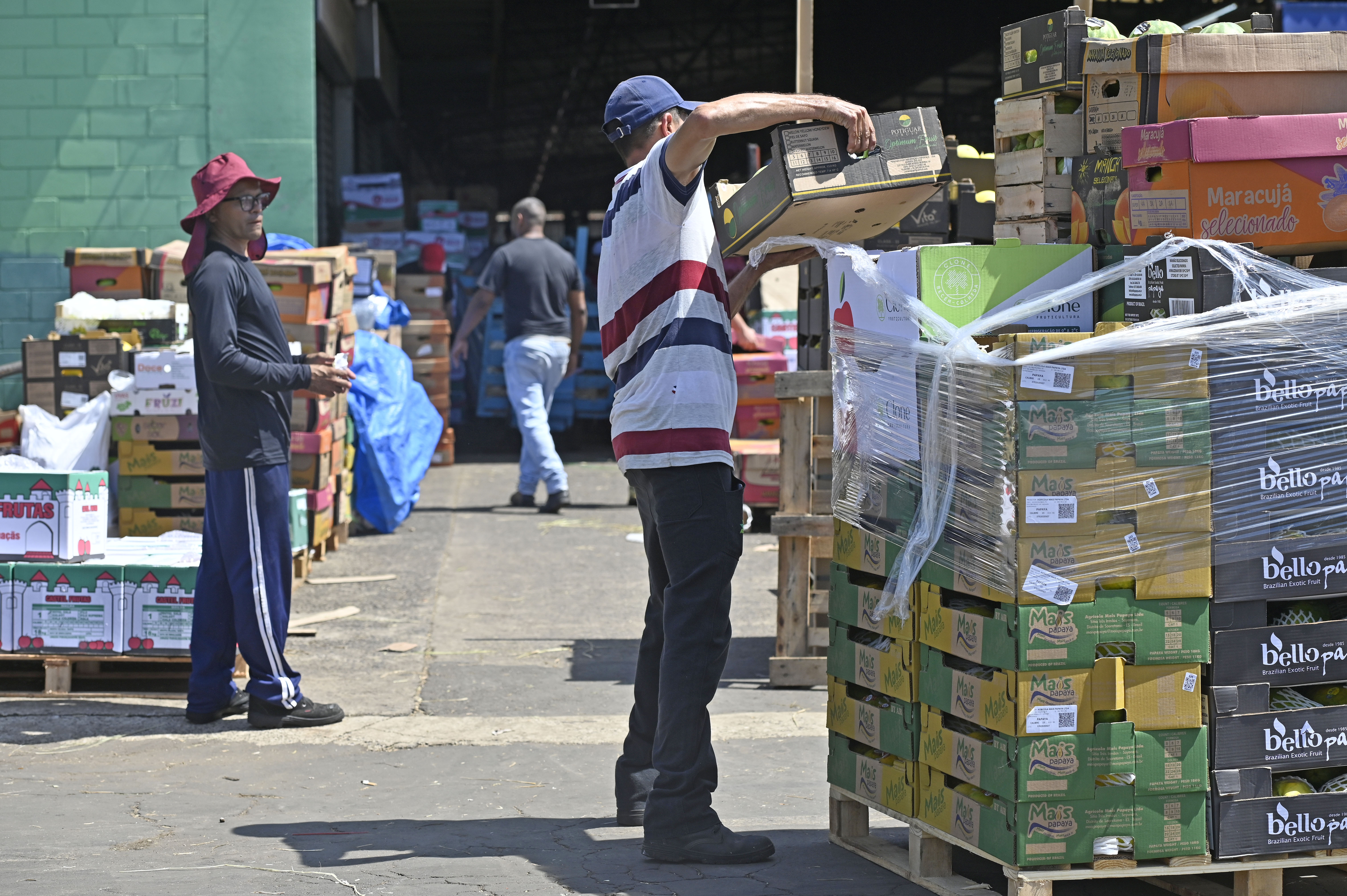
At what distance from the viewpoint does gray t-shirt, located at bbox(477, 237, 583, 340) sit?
36.8 ft

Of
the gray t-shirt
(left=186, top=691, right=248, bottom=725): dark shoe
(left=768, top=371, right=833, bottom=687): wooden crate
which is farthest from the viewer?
the gray t-shirt

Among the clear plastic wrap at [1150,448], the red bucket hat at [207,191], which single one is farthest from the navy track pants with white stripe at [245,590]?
the clear plastic wrap at [1150,448]

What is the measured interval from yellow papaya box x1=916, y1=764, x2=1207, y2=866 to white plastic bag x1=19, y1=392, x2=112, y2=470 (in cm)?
573

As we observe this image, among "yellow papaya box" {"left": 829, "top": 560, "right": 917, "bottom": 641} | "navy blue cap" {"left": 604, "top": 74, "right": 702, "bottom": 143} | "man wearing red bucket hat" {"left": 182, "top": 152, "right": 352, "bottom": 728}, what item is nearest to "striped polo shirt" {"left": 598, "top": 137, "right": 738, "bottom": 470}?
"navy blue cap" {"left": 604, "top": 74, "right": 702, "bottom": 143}

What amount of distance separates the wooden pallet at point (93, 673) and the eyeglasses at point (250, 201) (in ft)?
6.41

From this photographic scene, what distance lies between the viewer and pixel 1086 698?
3449mm

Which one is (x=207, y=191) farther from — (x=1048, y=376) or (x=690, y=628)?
(x=1048, y=376)

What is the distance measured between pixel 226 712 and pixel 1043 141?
4.00m

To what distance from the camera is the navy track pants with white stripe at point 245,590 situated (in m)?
5.64

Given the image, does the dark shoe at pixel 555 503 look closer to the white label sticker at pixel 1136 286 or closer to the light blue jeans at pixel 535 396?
the light blue jeans at pixel 535 396

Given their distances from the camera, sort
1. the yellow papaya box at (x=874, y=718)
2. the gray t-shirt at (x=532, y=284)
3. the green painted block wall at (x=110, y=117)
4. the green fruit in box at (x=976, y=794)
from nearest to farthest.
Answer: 1. the green fruit in box at (x=976, y=794)
2. the yellow papaya box at (x=874, y=718)
3. the green painted block wall at (x=110, y=117)
4. the gray t-shirt at (x=532, y=284)

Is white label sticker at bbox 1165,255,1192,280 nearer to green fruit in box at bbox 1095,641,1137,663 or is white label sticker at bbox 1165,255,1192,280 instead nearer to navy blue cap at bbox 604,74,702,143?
green fruit in box at bbox 1095,641,1137,663

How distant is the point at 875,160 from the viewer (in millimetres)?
4117

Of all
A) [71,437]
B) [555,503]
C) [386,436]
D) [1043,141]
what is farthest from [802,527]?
[555,503]
